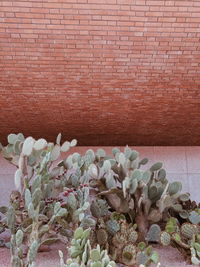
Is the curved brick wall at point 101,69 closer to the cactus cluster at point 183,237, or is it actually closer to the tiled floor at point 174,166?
the tiled floor at point 174,166

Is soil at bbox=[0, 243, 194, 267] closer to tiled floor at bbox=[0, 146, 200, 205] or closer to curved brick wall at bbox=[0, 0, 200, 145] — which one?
tiled floor at bbox=[0, 146, 200, 205]

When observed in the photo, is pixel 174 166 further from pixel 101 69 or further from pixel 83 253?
pixel 83 253

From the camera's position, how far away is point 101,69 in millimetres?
4129

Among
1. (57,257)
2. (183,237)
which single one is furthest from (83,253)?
(183,237)

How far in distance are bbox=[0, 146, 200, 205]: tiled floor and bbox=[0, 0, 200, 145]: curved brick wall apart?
1.37ft

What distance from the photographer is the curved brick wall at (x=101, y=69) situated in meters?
3.62

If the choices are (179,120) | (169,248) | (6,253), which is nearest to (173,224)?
(169,248)

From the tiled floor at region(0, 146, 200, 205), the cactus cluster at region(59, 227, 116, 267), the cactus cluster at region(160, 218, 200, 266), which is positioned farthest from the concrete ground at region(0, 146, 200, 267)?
the cactus cluster at region(59, 227, 116, 267)

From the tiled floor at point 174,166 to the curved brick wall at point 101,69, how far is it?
0.42 metres

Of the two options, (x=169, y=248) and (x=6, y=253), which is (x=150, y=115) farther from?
(x=6, y=253)

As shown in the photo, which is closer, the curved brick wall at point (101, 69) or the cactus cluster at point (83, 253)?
the cactus cluster at point (83, 253)

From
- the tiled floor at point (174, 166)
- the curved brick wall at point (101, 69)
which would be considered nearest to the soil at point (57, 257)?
the tiled floor at point (174, 166)

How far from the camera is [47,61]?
4023mm

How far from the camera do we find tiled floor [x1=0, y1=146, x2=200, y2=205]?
424cm
